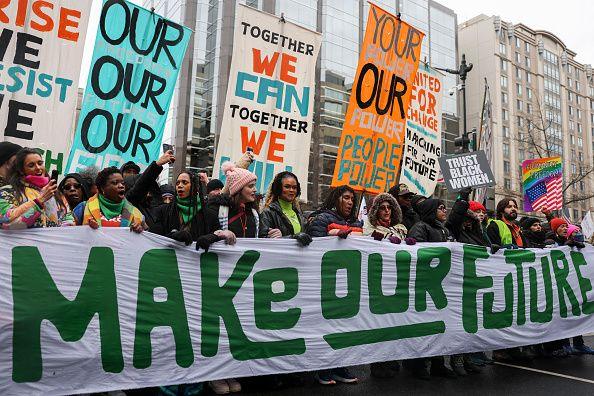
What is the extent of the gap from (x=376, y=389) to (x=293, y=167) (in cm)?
429

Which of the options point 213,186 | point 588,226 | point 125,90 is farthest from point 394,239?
point 588,226

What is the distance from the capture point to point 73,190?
4766 mm

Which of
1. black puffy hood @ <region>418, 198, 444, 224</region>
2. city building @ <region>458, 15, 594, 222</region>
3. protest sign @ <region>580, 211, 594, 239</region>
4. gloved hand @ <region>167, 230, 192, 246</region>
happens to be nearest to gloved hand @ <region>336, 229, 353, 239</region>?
black puffy hood @ <region>418, 198, 444, 224</region>

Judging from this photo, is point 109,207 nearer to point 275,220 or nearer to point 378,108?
point 275,220

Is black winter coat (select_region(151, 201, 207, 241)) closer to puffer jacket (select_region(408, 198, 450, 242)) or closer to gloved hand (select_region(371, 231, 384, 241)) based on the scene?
gloved hand (select_region(371, 231, 384, 241))

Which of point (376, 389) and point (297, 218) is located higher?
point (297, 218)

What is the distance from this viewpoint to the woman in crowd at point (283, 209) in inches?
189

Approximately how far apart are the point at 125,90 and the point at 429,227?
4325 mm

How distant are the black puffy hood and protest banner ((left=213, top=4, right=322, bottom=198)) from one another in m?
2.56

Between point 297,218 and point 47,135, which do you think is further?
point 47,135

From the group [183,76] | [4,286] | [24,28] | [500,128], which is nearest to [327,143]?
[183,76]

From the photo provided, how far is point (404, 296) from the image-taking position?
4781 millimetres

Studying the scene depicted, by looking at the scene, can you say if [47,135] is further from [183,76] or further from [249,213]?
[183,76]

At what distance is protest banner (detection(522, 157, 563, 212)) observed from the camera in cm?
1233
